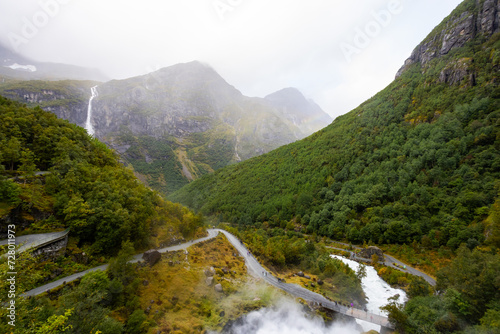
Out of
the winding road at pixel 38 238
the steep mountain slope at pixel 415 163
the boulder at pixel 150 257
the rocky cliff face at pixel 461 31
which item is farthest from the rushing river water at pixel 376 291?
the rocky cliff face at pixel 461 31

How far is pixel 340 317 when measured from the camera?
28531mm

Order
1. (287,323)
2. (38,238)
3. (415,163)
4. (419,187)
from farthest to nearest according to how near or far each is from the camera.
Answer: (415,163)
(419,187)
(287,323)
(38,238)

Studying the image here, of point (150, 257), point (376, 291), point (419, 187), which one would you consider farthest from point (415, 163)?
point (150, 257)

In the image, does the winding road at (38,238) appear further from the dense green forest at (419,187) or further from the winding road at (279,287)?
the dense green forest at (419,187)

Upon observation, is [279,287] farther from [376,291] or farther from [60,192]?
[60,192]

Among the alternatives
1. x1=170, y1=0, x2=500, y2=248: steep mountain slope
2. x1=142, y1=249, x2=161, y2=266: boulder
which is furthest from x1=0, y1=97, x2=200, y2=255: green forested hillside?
x1=170, y1=0, x2=500, y2=248: steep mountain slope

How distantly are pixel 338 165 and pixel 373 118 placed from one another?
29.1 m

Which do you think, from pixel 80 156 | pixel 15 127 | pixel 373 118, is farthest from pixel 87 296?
pixel 373 118

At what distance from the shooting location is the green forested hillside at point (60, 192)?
86.6ft

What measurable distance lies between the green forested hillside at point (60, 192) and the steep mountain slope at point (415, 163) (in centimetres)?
5778

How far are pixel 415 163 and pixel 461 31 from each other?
61.4 meters

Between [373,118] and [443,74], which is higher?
[443,74]

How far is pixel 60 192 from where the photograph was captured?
98.0 ft

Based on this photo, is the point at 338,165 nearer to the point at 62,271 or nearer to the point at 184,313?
the point at 184,313
